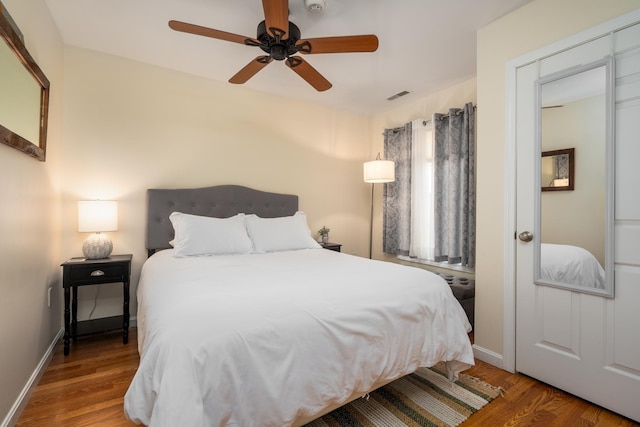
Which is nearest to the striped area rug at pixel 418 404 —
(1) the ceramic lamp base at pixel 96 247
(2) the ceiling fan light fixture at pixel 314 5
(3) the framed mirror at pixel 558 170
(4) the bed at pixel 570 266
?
(4) the bed at pixel 570 266

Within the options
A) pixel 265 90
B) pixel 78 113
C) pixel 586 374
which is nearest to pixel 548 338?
pixel 586 374

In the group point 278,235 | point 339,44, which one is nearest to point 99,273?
point 278,235

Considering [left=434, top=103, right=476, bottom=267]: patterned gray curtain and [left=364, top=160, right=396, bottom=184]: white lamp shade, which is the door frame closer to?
[left=434, top=103, right=476, bottom=267]: patterned gray curtain

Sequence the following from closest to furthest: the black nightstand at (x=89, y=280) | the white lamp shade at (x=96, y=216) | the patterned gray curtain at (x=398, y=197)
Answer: the black nightstand at (x=89, y=280), the white lamp shade at (x=96, y=216), the patterned gray curtain at (x=398, y=197)

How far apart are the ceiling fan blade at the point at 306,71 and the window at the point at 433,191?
5.28 feet

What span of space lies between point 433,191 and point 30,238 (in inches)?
145

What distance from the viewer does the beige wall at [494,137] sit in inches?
83.7

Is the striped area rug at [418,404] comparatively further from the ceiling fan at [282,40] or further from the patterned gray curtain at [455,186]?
the ceiling fan at [282,40]

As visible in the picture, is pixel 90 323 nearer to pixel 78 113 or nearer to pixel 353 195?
pixel 78 113

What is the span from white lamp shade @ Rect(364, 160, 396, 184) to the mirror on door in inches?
70.0

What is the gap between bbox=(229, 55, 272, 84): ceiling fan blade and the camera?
2271 mm

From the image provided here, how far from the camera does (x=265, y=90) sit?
370 cm

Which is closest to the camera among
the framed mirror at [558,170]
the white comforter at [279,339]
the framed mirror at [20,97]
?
the white comforter at [279,339]

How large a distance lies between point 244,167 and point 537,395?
129 inches
